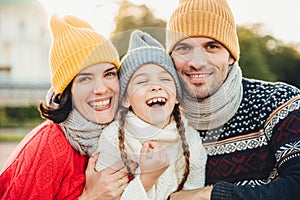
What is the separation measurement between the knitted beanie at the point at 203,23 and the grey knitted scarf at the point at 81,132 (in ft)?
1.67

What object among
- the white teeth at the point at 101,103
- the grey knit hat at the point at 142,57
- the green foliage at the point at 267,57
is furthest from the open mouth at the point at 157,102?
the green foliage at the point at 267,57

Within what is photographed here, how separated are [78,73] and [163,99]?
416 millimetres

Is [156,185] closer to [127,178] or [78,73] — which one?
[127,178]

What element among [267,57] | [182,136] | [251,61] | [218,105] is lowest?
[267,57]

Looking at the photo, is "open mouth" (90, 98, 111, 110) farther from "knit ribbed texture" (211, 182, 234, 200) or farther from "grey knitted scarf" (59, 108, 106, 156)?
"knit ribbed texture" (211, 182, 234, 200)

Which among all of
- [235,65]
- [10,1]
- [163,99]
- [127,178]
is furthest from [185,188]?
[10,1]

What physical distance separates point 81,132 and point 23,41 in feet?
120

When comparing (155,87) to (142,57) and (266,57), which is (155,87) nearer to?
(142,57)

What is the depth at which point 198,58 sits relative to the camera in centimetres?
264

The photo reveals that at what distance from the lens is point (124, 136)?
2594mm

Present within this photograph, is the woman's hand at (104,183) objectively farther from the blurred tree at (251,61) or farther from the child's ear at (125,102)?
the blurred tree at (251,61)

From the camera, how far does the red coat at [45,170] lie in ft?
8.43

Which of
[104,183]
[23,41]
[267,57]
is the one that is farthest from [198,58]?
[23,41]

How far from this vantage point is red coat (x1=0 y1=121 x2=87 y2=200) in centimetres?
257
